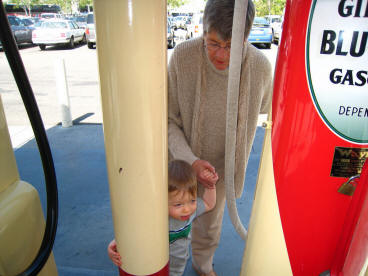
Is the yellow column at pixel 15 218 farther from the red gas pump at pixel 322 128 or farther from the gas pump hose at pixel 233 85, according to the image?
the red gas pump at pixel 322 128

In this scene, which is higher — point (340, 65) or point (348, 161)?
point (340, 65)

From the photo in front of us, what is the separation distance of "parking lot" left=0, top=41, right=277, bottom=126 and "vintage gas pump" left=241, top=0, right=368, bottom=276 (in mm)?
3878

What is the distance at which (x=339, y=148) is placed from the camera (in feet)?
2.40

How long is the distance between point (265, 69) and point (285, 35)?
756 millimetres

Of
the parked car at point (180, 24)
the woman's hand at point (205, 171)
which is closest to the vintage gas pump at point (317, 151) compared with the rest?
the woman's hand at point (205, 171)

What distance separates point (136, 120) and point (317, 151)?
1.37ft

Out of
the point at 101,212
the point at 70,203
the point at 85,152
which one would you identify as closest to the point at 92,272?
the point at 101,212

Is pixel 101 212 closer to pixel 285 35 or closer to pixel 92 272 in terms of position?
pixel 92 272

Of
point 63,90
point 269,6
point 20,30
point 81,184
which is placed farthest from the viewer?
point 269,6

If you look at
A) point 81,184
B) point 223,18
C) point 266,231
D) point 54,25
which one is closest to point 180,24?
point 54,25

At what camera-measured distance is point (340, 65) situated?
0.68m

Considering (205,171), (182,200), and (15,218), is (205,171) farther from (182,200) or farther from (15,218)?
(15,218)

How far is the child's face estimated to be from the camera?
1.34 meters

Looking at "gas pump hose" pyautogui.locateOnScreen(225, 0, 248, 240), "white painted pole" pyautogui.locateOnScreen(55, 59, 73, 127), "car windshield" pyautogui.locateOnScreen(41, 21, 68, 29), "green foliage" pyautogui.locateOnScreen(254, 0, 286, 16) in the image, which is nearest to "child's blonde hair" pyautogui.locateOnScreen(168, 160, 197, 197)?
"gas pump hose" pyautogui.locateOnScreen(225, 0, 248, 240)
